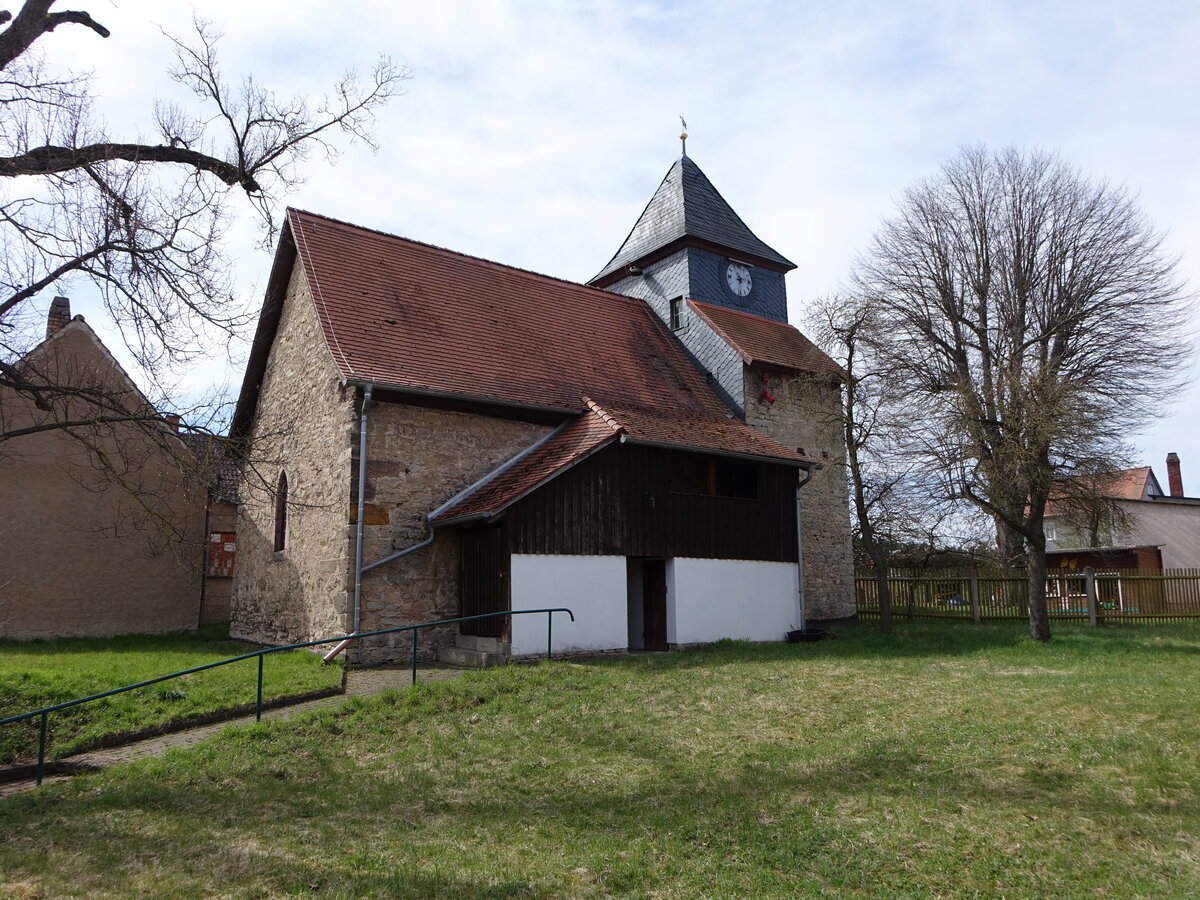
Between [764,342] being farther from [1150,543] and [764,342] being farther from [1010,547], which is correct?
[1150,543]

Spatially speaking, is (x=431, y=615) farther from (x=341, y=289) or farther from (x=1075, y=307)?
(x=1075, y=307)

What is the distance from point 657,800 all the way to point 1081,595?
59.5ft

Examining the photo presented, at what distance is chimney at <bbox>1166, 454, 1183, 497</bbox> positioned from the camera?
40.8 meters

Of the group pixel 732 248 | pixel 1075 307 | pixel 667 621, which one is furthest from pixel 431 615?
pixel 1075 307

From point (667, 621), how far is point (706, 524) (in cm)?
200

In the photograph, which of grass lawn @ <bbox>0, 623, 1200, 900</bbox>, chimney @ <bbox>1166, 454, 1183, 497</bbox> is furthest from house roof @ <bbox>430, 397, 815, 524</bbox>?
chimney @ <bbox>1166, 454, 1183, 497</bbox>

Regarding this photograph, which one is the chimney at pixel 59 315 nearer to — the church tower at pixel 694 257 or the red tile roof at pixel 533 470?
the red tile roof at pixel 533 470

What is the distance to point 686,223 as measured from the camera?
74.0 ft

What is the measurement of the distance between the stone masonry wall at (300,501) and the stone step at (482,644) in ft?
6.48

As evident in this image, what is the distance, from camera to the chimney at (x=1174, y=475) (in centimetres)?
4084

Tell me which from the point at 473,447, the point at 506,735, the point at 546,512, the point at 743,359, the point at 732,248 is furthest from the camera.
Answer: the point at 732,248

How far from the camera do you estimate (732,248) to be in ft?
76.0

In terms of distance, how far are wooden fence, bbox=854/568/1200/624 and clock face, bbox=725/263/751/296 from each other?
9.04 metres

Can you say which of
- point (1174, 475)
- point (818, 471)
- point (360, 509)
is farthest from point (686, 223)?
point (1174, 475)
